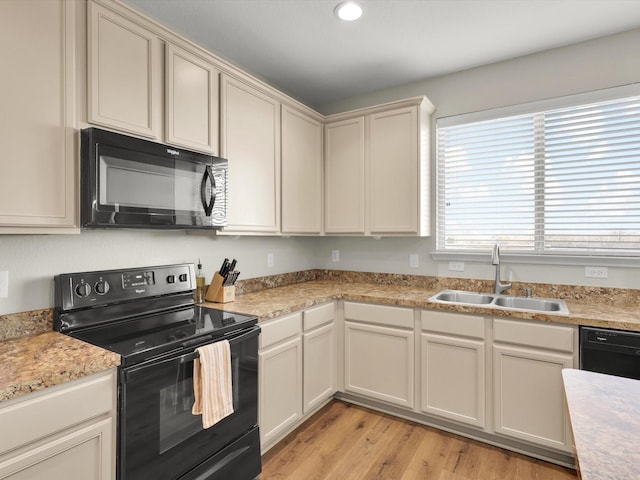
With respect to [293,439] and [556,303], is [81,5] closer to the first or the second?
[293,439]

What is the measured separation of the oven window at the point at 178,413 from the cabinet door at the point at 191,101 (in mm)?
1215

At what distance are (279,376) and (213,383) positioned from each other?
650 mm

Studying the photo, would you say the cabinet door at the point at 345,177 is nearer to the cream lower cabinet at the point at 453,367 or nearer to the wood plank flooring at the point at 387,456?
the cream lower cabinet at the point at 453,367

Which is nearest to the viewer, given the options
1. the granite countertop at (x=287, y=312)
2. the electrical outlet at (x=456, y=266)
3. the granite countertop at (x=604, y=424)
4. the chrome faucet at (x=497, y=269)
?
the granite countertop at (x=604, y=424)

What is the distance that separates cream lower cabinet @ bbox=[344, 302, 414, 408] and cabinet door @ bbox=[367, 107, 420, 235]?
710 millimetres

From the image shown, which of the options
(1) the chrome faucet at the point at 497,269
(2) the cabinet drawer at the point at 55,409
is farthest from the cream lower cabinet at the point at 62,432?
(1) the chrome faucet at the point at 497,269

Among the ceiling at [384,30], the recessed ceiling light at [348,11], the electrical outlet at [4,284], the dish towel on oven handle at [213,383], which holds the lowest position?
the dish towel on oven handle at [213,383]

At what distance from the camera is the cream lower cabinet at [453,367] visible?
2.29 meters

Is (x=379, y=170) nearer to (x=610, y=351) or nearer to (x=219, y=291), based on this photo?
(x=219, y=291)

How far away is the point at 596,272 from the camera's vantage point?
245 cm

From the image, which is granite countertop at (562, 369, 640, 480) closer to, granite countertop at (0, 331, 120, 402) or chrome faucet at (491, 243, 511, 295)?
granite countertop at (0, 331, 120, 402)

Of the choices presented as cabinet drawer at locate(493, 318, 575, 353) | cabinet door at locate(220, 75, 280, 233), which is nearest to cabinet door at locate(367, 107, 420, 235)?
cabinet door at locate(220, 75, 280, 233)

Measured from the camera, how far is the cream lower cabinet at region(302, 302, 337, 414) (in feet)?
8.09

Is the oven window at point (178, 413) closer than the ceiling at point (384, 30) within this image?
Yes
